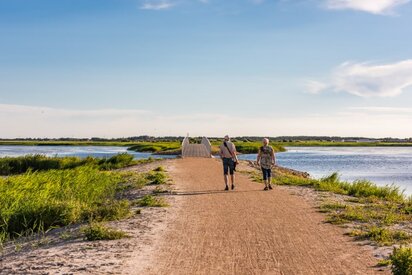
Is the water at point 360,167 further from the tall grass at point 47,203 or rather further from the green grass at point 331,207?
the tall grass at point 47,203

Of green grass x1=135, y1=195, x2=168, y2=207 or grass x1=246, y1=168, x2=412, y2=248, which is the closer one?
grass x1=246, y1=168, x2=412, y2=248

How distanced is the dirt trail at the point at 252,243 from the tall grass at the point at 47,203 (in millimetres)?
3078

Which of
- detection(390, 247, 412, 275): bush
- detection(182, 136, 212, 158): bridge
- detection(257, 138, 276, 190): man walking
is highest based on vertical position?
detection(257, 138, 276, 190): man walking

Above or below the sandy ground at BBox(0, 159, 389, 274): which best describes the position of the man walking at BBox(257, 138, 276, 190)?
above

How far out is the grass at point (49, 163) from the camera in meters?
39.2

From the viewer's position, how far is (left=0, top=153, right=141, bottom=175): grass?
3916 centimetres

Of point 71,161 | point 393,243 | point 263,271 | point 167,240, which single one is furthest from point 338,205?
point 71,161

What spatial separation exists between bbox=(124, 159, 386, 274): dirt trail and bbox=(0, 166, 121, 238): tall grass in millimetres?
3078

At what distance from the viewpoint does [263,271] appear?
28.5ft

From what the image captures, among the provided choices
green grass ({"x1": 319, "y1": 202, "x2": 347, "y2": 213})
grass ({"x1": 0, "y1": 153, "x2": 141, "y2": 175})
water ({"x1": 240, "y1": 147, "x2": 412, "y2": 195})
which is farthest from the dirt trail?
grass ({"x1": 0, "y1": 153, "x2": 141, "y2": 175})

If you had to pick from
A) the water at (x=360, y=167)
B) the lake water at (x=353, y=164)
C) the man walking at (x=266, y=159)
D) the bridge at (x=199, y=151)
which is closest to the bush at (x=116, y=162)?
the lake water at (x=353, y=164)

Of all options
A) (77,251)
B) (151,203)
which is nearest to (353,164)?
(151,203)

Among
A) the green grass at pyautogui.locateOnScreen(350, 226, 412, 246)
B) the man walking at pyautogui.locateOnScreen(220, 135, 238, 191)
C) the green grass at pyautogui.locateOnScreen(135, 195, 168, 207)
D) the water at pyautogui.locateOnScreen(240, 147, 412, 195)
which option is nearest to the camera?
the green grass at pyautogui.locateOnScreen(350, 226, 412, 246)

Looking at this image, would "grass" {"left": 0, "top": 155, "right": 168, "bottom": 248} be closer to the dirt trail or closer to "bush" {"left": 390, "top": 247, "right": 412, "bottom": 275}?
the dirt trail
